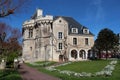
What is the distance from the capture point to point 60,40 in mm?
56469

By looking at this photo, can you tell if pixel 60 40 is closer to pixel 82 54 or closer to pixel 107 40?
pixel 82 54

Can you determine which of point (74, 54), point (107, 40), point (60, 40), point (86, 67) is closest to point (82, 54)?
point (74, 54)

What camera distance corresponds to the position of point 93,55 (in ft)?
193

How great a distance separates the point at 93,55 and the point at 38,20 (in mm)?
17994

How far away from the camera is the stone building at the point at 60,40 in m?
55.5

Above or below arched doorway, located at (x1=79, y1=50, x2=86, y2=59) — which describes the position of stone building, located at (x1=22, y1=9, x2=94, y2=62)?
above

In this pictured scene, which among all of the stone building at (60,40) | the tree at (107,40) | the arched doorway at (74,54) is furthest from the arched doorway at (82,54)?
the tree at (107,40)

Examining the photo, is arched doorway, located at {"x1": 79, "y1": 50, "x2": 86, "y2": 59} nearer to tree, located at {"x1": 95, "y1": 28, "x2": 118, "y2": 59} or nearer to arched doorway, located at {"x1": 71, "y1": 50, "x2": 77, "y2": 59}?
arched doorway, located at {"x1": 71, "y1": 50, "x2": 77, "y2": 59}

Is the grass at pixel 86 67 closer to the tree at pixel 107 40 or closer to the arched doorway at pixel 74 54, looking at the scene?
the tree at pixel 107 40

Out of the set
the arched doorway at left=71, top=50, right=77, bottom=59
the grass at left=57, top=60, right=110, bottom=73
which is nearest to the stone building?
the arched doorway at left=71, top=50, right=77, bottom=59

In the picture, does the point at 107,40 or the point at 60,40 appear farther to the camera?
the point at 60,40

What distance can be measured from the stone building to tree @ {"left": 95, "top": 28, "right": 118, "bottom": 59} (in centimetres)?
607

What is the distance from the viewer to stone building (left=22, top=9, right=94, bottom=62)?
55469 millimetres

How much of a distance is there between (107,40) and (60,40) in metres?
12.5
